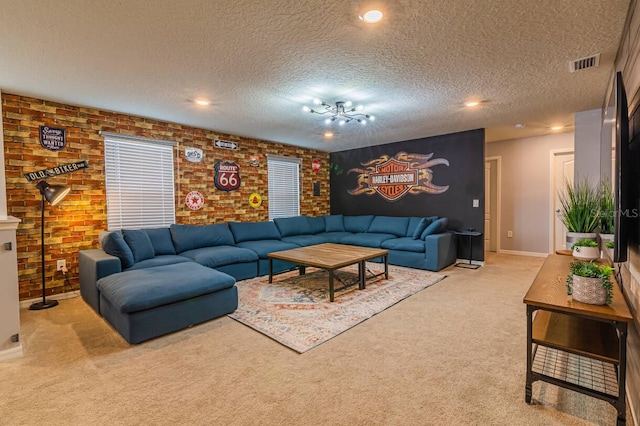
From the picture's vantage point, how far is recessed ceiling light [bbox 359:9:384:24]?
1.89 meters

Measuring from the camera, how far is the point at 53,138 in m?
3.65

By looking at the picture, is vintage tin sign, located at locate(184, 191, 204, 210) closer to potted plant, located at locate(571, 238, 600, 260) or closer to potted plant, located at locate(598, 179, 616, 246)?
potted plant, located at locate(571, 238, 600, 260)

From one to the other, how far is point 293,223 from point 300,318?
328cm

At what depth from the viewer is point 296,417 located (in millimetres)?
1669

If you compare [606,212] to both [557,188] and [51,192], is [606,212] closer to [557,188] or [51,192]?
[557,188]

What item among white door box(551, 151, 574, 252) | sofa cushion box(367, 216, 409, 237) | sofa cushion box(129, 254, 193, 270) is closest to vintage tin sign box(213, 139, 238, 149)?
sofa cushion box(129, 254, 193, 270)

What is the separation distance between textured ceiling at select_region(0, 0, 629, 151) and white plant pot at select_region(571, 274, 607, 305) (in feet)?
5.47

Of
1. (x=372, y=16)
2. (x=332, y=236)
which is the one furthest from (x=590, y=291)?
(x=332, y=236)

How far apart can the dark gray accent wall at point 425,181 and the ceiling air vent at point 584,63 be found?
2.50m

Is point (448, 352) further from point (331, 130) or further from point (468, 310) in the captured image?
point (331, 130)

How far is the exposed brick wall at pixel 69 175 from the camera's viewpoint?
3432 mm

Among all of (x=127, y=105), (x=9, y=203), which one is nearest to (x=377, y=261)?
(x=127, y=105)

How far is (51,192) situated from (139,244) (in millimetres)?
1043

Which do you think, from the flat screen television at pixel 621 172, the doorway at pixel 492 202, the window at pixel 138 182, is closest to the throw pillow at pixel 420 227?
the doorway at pixel 492 202
